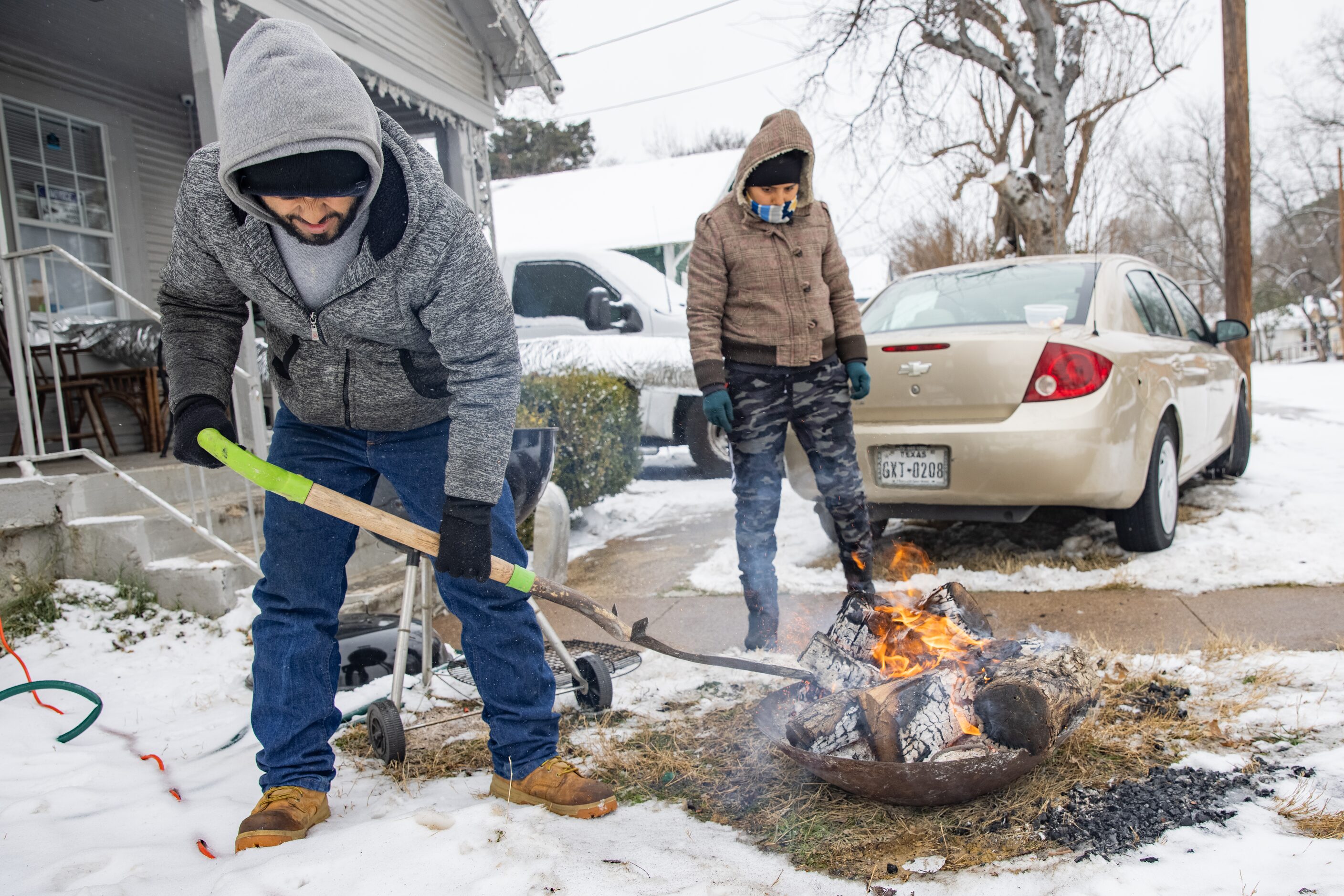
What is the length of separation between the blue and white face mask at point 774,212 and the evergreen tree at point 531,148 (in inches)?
1381

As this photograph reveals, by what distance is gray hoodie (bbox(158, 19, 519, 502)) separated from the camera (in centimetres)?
201

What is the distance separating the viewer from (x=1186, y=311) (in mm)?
6117

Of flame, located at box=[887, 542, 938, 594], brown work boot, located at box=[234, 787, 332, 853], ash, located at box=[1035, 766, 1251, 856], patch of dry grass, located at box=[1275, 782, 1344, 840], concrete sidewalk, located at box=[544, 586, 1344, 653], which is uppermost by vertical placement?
brown work boot, located at box=[234, 787, 332, 853]

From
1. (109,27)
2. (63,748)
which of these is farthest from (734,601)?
(109,27)

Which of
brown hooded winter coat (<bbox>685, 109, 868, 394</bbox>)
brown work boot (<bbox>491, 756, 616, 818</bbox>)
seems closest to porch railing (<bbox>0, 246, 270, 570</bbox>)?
brown hooded winter coat (<bbox>685, 109, 868, 394</bbox>)

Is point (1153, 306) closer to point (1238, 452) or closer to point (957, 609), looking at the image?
point (1238, 452)

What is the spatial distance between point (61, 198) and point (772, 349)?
700 centimetres

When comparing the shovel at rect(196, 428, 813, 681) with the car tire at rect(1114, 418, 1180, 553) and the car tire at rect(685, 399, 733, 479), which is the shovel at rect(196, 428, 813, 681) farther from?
the car tire at rect(685, 399, 733, 479)

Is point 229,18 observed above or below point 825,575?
above

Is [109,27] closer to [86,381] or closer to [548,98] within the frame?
[86,381]

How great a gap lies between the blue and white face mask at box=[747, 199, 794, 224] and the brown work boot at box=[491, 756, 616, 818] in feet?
7.37

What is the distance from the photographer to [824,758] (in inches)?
84.3

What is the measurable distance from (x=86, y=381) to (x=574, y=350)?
12.0 ft

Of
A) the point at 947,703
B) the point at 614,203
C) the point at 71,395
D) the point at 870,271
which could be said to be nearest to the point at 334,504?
the point at 947,703
